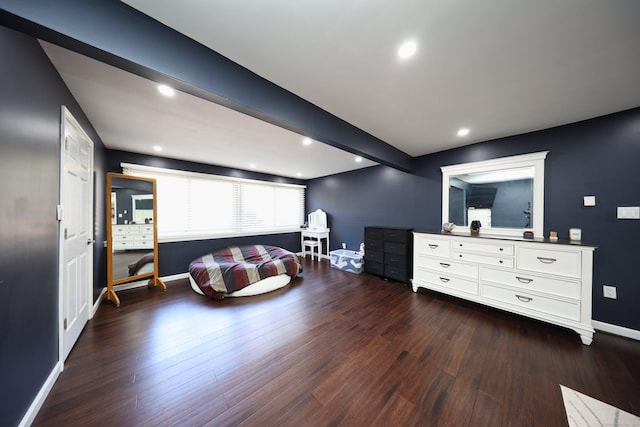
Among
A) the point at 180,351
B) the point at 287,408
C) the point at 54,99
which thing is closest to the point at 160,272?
the point at 180,351

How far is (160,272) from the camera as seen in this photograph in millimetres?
3727

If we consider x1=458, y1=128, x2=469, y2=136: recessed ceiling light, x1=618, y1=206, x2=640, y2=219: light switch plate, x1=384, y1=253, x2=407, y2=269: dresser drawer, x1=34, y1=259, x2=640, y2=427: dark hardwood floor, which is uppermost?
x1=458, y1=128, x2=469, y2=136: recessed ceiling light

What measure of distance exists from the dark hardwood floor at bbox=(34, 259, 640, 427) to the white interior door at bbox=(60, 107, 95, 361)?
10.6 inches

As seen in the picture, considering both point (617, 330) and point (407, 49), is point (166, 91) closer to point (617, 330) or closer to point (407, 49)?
point (407, 49)

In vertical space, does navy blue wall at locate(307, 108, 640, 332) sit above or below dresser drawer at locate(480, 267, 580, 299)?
above

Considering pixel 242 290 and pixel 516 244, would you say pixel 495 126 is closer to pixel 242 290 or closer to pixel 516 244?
pixel 516 244

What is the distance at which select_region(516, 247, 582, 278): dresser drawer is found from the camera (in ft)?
6.84

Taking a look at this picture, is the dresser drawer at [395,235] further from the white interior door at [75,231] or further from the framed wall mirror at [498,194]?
the white interior door at [75,231]

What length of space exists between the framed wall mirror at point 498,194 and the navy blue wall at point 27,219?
4445 mm

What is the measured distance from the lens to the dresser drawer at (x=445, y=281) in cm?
272

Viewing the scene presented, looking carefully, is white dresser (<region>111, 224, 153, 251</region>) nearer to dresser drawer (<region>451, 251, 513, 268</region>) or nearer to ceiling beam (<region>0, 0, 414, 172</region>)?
ceiling beam (<region>0, 0, 414, 172</region>)

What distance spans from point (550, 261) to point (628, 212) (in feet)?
3.01

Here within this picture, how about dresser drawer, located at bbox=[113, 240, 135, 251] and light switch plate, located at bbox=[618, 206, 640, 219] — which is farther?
dresser drawer, located at bbox=[113, 240, 135, 251]

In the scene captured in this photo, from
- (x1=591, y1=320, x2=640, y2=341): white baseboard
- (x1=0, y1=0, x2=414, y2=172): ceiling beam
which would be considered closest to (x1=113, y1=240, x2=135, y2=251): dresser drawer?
(x1=0, y1=0, x2=414, y2=172): ceiling beam
